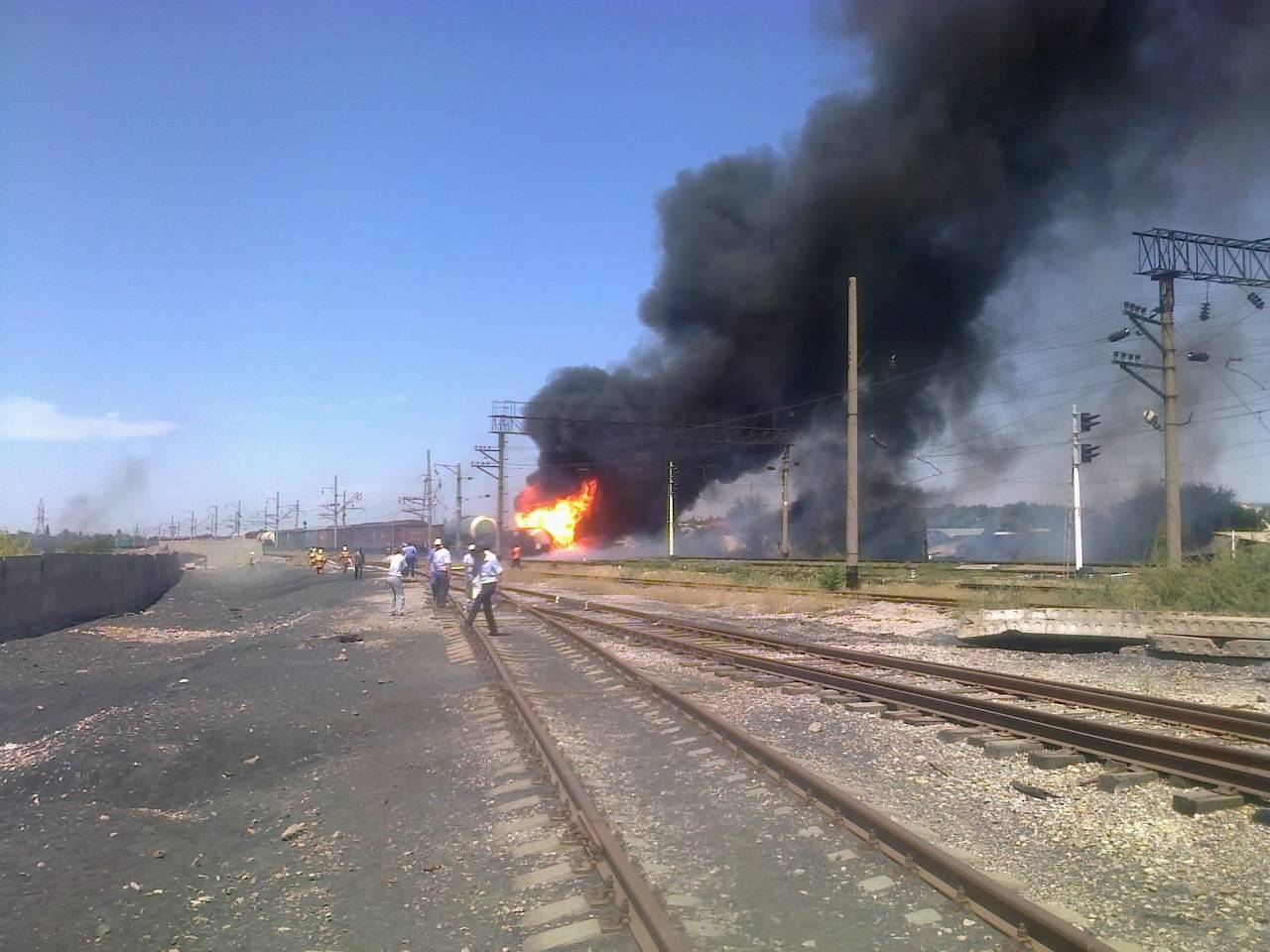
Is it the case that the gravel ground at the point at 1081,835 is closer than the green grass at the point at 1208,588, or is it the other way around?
the gravel ground at the point at 1081,835

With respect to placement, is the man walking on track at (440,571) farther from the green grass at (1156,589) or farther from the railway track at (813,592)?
the green grass at (1156,589)

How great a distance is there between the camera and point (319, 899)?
177 inches

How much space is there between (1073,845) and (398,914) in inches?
137

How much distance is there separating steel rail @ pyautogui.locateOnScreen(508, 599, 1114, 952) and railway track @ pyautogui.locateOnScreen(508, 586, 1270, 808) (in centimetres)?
185

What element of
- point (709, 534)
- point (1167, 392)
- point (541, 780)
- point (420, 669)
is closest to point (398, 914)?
point (541, 780)

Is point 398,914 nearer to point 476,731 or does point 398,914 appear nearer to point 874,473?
point 476,731

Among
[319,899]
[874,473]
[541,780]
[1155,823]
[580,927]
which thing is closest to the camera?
[580,927]

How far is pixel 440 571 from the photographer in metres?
21.0

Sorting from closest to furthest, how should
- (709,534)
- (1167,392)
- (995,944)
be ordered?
(995,944)
(1167,392)
(709,534)

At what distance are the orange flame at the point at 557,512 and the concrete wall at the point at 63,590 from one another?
25.7 metres

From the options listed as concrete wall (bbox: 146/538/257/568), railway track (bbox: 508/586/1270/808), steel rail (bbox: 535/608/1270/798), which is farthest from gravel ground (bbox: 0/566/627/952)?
concrete wall (bbox: 146/538/257/568)

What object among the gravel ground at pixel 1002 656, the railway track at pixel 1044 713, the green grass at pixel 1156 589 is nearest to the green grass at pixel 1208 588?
the green grass at pixel 1156 589

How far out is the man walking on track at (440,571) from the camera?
20703 mm

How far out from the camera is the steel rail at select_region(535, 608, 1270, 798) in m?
6.00
